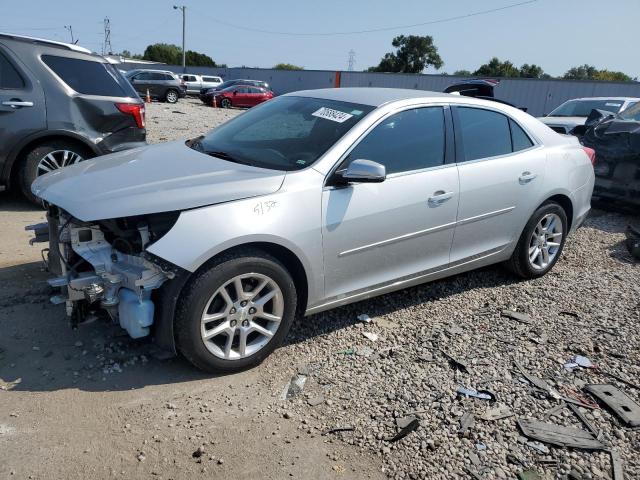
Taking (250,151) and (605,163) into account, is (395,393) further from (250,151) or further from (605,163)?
(605,163)

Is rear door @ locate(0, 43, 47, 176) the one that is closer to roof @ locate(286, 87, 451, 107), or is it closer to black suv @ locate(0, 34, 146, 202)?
black suv @ locate(0, 34, 146, 202)

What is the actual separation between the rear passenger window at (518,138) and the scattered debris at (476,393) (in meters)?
2.25

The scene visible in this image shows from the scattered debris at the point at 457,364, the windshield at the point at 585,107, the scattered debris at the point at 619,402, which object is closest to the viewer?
the scattered debris at the point at 619,402

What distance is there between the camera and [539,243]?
4902mm

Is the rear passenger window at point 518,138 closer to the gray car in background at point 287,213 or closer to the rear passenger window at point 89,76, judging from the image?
the gray car in background at point 287,213

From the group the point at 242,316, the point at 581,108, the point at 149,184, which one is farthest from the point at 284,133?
the point at 581,108

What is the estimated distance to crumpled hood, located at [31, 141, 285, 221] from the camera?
2.91m

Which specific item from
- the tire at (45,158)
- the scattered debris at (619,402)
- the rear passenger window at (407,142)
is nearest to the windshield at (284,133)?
the rear passenger window at (407,142)

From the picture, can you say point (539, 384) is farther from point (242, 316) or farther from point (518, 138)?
point (518, 138)

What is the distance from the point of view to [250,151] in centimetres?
380

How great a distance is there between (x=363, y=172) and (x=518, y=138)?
199cm

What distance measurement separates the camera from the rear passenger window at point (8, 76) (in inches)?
224

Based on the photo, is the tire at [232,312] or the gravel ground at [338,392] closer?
the gravel ground at [338,392]

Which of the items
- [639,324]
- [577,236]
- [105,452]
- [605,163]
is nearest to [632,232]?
[577,236]
